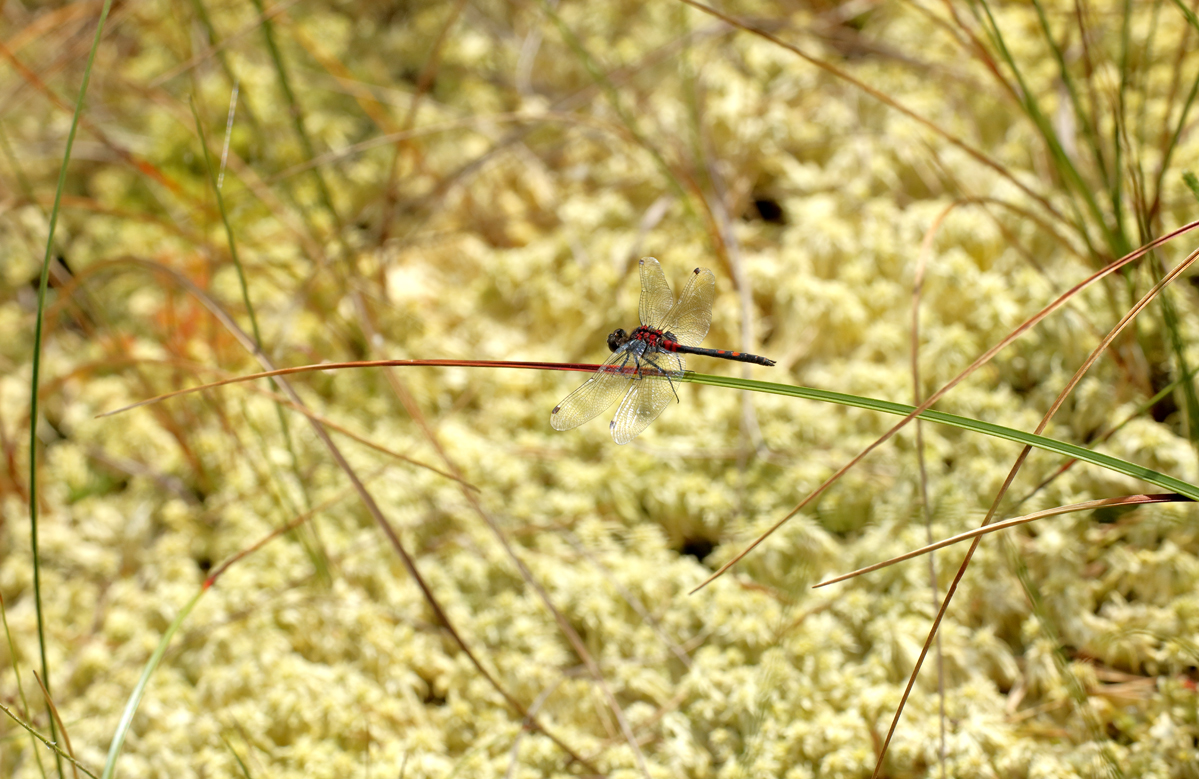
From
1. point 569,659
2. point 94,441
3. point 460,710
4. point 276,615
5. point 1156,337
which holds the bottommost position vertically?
point 460,710

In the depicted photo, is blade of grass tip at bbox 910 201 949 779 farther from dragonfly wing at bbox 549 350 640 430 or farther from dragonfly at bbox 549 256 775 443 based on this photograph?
dragonfly wing at bbox 549 350 640 430

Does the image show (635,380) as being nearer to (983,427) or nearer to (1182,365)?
(983,427)

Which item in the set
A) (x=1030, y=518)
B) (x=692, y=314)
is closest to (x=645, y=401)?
(x=692, y=314)

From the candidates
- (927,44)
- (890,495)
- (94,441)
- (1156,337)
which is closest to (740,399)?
(890,495)

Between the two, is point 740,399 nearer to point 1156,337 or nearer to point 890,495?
point 890,495

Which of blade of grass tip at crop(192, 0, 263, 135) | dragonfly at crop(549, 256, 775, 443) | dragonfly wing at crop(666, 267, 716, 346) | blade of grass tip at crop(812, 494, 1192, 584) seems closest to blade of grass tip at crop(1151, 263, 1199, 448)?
blade of grass tip at crop(812, 494, 1192, 584)

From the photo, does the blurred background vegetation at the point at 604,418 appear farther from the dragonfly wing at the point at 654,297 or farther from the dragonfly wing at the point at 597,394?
the dragonfly wing at the point at 654,297
